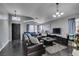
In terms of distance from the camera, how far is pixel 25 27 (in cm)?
400

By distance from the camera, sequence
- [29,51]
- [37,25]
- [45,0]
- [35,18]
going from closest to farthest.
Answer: [45,0] → [29,51] → [37,25] → [35,18]

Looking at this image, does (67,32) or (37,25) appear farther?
(67,32)

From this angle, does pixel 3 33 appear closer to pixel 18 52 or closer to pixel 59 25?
pixel 18 52

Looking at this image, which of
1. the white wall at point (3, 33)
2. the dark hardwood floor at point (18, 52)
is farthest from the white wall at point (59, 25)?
the white wall at point (3, 33)

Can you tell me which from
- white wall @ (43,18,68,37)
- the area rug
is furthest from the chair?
white wall @ (43,18,68,37)

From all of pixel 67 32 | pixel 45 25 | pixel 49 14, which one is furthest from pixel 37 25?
pixel 67 32

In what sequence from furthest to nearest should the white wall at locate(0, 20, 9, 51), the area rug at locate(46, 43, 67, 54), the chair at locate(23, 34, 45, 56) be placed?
the white wall at locate(0, 20, 9, 51) → the area rug at locate(46, 43, 67, 54) → the chair at locate(23, 34, 45, 56)

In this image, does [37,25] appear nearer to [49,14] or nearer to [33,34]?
[33,34]

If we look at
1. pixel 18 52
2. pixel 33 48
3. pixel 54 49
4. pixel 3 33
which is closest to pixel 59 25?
pixel 54 49

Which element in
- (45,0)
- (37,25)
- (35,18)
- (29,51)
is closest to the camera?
(45,0)

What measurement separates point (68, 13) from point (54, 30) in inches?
46.1

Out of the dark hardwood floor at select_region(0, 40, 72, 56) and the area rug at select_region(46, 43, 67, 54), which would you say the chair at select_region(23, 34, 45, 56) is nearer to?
the dark hardwood floor at select_region(0, 40, 72, 56)

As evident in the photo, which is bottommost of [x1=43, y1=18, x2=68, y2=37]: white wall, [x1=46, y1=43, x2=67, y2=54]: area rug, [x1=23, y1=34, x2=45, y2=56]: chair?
[x1=46, y1=43, x2=67, y2=54]: area rug

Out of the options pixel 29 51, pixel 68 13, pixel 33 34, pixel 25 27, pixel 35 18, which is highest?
pixel 68 13
